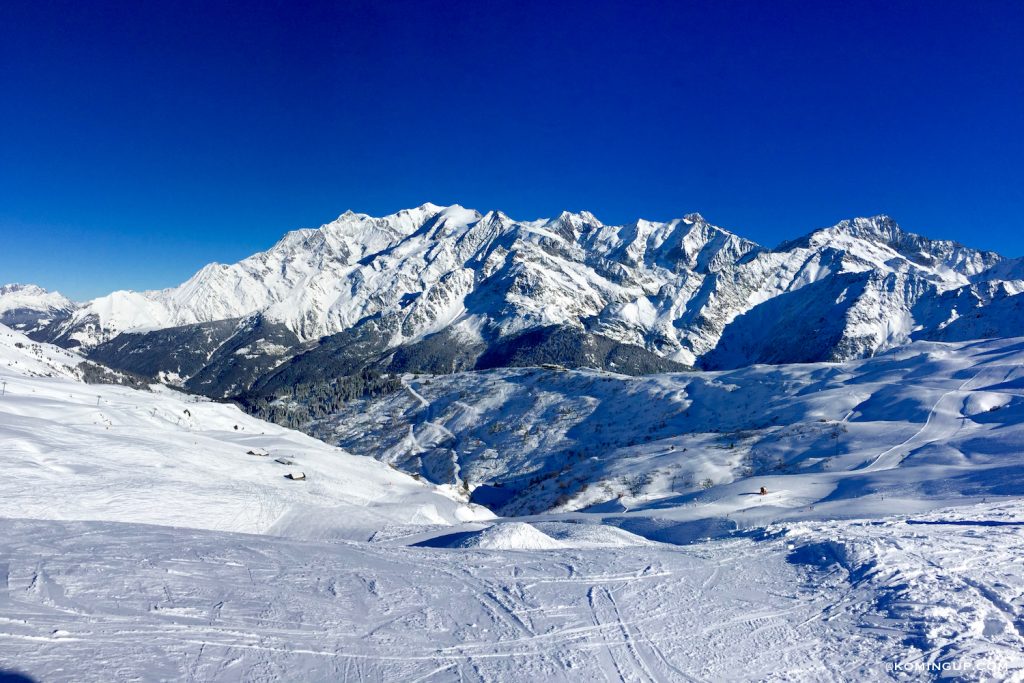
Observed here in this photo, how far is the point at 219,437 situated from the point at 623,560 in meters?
53.3

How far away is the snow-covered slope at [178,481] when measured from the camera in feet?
103

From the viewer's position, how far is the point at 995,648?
1405cm

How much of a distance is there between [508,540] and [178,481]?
947 inches

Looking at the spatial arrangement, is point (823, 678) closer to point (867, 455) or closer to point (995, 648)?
point (995, 648)

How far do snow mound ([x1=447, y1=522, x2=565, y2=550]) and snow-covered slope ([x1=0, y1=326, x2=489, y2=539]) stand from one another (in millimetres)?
9078

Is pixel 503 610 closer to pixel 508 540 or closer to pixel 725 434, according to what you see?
pixel 508 540

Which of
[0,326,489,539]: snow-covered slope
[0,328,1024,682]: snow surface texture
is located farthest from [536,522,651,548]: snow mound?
[0,326,489,539]: snow-covered slope

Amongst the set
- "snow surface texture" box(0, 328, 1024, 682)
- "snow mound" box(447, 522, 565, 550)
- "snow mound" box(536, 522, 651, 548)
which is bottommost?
"snow mound" box(536, 522, 651, 548)

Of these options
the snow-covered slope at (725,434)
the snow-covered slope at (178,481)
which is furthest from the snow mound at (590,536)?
the snow-covered slope at (178,481)

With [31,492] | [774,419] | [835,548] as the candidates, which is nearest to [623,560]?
[835,548]

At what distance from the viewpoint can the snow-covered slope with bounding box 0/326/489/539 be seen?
3130cm

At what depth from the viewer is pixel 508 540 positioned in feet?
89.6

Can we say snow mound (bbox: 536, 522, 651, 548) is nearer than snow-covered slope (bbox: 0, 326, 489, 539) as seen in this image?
Yes

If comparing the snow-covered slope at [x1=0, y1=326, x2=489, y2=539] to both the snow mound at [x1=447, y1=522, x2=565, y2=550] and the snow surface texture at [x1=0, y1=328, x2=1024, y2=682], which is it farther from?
the snow mound at [x1=447, y1=522, x2=565, y2=550]
